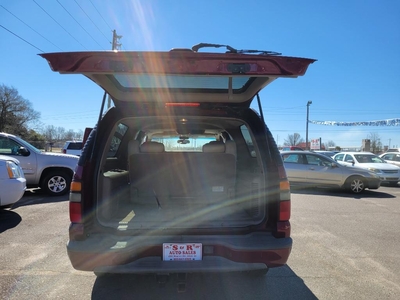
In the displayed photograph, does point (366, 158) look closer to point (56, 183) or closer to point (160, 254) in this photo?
point (56, 183)

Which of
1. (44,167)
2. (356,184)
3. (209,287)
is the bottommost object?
(209,287)

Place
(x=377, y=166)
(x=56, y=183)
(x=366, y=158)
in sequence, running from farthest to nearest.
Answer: (x=366, y=158)
(x=377, y=166)
(x=56, y=183)

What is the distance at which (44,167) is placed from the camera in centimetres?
823

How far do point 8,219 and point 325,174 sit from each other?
971 centimetres

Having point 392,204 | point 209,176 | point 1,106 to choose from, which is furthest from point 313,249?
point 1,106

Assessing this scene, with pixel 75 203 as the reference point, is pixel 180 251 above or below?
below

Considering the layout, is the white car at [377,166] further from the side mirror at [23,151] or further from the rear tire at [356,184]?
the side mirror at [23,151]

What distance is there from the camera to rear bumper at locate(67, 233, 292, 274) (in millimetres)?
2406

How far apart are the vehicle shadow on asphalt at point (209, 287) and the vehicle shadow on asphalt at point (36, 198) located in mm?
5015

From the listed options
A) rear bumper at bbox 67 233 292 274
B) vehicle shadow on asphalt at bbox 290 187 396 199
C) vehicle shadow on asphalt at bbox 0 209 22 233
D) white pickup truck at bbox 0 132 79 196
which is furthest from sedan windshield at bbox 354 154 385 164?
vehicle shadow on asphalt at bbox 0 209 22 233

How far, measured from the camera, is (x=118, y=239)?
2.56 m

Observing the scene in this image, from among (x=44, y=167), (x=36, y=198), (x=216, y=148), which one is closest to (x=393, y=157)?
(x=216, y=148)

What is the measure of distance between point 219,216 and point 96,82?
1914mm

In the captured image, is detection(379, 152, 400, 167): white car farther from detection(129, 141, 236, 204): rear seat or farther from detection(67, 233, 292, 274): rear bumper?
detection(67, 233, 292, 274): rear bumper
